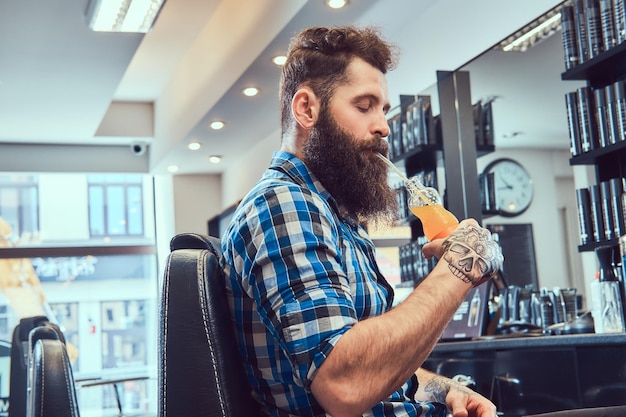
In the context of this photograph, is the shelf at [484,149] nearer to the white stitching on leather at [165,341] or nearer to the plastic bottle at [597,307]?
the plastic bottle at [597,307]

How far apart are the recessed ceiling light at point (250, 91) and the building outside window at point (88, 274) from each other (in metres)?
3.30

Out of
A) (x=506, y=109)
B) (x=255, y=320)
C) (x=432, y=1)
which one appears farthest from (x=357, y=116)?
(x=432, y=1)

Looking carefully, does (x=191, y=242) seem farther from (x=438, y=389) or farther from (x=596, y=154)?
(x=596, y=154)

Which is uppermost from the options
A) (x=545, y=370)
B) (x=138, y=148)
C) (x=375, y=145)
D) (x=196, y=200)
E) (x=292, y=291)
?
(x=138, y=148)

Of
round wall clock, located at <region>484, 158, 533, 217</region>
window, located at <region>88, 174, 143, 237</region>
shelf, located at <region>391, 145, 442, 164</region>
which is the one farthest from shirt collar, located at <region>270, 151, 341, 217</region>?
window, located at <region>88, 174, 143, 237</region>

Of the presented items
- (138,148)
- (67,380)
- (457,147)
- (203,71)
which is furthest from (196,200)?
(67,380)

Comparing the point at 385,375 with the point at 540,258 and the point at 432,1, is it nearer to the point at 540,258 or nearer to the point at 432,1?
the point at 540,258

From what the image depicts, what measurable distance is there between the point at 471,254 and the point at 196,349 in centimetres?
42

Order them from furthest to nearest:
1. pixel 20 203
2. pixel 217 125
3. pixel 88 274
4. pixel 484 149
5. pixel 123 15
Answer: pixel 88 274 → pixel 20 203 → pixel 217 125 → pixel 123 15 → pixel 484 149

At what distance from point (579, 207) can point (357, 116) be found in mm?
2175

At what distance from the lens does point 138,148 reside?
8.47 m

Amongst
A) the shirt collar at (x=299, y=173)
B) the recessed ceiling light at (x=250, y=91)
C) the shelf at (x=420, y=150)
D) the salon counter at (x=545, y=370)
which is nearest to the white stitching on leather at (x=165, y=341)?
the shirt collar at (x=299, y=173)

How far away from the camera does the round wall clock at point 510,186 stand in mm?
3719

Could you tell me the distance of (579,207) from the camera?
3236 millimetres
